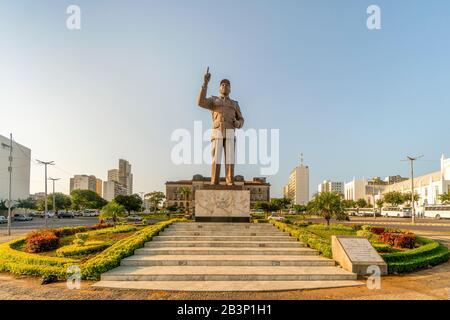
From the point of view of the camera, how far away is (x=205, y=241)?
11.8 m

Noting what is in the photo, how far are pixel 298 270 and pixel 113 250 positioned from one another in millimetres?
5530

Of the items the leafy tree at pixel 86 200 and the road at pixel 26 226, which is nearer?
the road at pixel 26 226

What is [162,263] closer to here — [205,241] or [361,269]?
[205,241]

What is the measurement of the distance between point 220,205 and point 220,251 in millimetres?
4592

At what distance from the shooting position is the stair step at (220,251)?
1061 centimetres

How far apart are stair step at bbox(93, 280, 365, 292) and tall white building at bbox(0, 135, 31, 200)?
67.9m

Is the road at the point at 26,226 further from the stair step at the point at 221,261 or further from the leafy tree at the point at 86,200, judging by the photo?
the leafy tree at the point at 86,200

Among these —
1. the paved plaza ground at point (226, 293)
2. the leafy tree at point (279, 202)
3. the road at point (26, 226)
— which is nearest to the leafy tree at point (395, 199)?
the leafy tree at point (279, 202)

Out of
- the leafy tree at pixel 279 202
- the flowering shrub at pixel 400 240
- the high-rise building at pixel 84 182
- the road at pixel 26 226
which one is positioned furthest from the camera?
the high-rise building at pixel 84 182

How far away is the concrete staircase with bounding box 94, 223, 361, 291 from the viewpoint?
315 inches

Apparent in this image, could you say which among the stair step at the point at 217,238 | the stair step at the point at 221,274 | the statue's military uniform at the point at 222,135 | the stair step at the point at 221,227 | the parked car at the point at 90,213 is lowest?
the parked car at the point at 90,213

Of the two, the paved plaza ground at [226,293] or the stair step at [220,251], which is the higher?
the stair step at [220,251]

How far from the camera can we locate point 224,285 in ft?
25.9
